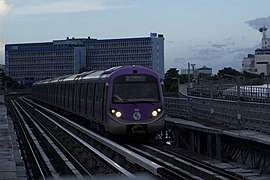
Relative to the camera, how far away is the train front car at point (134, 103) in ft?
57.4

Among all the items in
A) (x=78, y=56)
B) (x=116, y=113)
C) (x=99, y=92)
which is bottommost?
(x=116, y=113)

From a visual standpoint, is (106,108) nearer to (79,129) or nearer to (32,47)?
(79,129)

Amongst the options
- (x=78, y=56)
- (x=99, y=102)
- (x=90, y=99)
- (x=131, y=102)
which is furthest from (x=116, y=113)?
(x=78, y=56)

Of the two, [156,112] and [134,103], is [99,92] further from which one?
[156,112]

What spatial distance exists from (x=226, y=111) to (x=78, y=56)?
113710 millimetres

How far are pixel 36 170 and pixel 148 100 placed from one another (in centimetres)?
475

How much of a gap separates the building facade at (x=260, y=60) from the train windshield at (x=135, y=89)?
35697 millimetres

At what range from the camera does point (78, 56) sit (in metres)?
130

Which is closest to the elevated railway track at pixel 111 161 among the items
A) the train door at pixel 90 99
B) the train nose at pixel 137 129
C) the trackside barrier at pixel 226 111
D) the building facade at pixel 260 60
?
the train nose at pixel 137 129

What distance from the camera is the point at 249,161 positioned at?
14586 mm

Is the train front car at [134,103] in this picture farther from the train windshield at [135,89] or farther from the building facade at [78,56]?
A: the building facade at [78,56]

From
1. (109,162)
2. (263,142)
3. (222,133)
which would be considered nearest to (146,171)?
(109,162)

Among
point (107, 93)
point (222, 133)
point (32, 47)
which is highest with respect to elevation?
point (32, 47)

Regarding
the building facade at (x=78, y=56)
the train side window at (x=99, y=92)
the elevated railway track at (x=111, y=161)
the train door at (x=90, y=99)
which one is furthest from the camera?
the building facade at (x=78, y=56)
